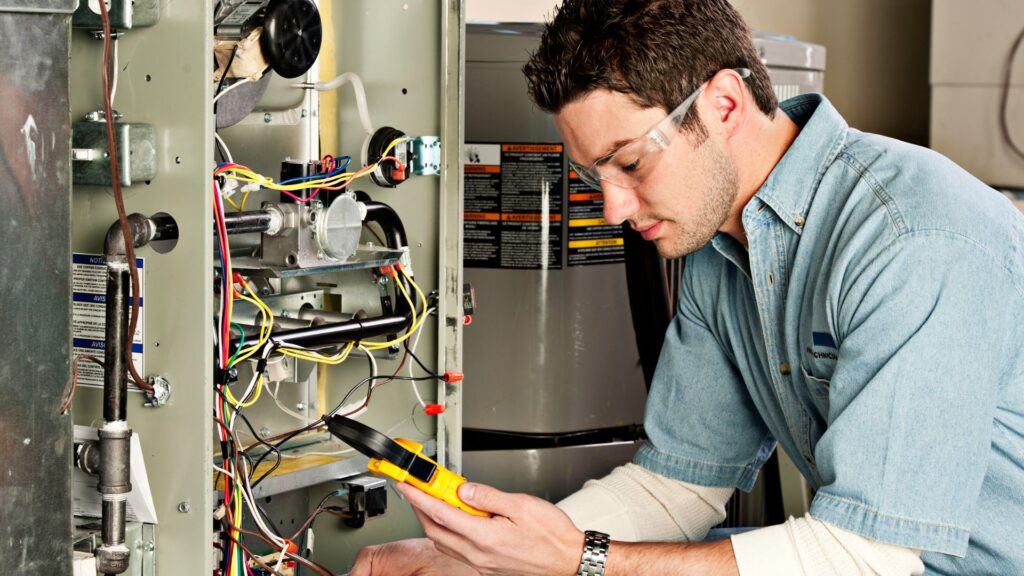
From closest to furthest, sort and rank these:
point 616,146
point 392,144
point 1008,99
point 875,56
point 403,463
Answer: point 403,463 → point 616,146 → point 392,144 → point 1008,99 → point 875,56

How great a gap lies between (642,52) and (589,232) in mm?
949

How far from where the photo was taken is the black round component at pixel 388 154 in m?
1.85

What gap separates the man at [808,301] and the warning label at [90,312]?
43 centimetres

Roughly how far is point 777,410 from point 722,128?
50 centimetres

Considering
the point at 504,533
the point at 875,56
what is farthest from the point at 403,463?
the point at 875,56

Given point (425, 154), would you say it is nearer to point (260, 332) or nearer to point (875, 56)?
point (260, 332)

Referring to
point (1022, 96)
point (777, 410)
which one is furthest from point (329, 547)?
point (1022, 96)

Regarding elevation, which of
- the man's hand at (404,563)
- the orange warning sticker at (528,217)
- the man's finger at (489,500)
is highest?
the orange warning sticker at (528,217)

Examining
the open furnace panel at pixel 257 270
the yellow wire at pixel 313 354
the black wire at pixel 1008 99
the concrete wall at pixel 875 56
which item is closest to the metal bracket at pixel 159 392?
the open furnace panel at pixel 257 270

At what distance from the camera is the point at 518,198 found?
2.35m

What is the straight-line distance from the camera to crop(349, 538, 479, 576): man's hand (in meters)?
1.69

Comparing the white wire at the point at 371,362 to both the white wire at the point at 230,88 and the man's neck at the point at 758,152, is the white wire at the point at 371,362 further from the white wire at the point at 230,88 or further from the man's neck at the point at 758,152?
the man's neck at the point at 758,152

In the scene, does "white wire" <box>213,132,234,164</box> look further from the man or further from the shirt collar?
the shirt collar

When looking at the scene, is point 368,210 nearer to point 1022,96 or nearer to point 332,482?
point 332,482
